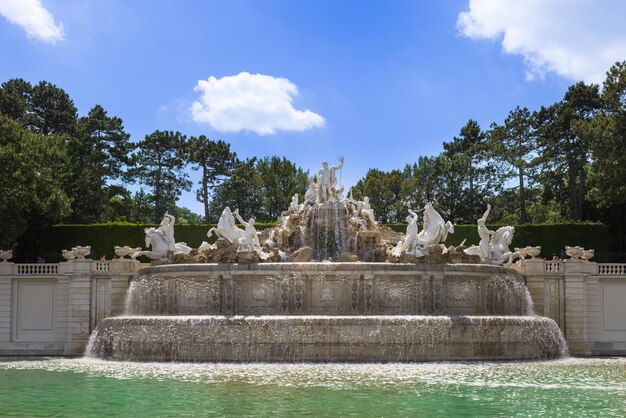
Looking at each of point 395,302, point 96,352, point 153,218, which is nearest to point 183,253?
Answer: point 96,352

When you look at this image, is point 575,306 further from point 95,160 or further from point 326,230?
point 95,160

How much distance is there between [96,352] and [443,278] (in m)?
11.6

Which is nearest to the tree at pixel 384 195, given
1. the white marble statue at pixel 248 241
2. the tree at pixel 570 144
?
the tree at pixel 570 144

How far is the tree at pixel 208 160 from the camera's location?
213 ft

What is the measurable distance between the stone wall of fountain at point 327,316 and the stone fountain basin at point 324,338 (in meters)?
0.03

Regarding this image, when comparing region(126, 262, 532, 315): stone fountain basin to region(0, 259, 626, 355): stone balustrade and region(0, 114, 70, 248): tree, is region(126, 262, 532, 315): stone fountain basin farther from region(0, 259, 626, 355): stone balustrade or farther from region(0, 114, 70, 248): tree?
region(0, 114, 70, 248): tree

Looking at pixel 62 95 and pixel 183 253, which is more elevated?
pixel 62 95

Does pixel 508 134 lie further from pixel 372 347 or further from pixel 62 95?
pixel 372 347

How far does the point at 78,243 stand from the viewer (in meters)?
43.2

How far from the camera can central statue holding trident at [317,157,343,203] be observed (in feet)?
122

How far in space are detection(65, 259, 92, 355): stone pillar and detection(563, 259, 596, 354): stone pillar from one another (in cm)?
1751

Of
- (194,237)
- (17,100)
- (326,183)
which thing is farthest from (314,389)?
(17,100)

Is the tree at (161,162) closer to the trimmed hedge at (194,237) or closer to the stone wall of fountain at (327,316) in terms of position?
the trimmed hedge at (194,237)

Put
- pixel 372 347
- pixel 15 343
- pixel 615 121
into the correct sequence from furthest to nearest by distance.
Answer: pixel 615 121 < pixel 15 343 < pixel 372 347
